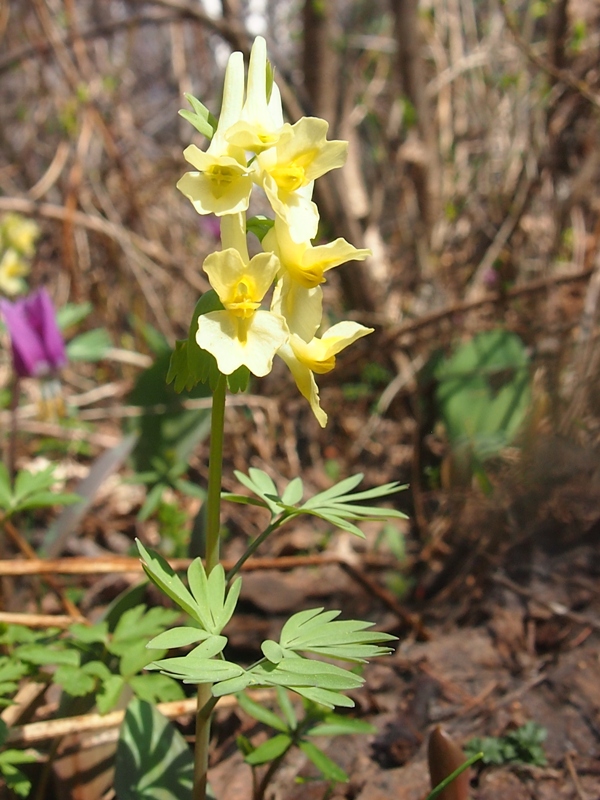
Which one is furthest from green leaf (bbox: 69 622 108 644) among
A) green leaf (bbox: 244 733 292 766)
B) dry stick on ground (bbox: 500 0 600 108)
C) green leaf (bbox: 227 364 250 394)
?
dry stick on ground (bbox: 500 0 600 108)

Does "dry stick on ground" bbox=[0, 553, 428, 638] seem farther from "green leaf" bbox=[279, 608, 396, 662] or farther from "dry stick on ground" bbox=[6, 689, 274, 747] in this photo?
"green leaf" bbox=[279, 608, 396, 662]

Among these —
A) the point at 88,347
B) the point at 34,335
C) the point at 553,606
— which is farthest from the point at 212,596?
the point at 88,347

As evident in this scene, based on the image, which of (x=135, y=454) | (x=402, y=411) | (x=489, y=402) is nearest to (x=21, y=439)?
(x=135, y=454)

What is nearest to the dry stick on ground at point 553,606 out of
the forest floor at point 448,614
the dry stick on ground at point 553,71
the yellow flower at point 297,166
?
the forest floor at point 448,614

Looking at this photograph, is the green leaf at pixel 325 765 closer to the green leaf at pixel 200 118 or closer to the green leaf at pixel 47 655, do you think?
the green leaf at pixel 47 655

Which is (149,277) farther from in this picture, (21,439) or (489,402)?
(489,402)

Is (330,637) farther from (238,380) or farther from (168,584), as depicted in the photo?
(238,380)
